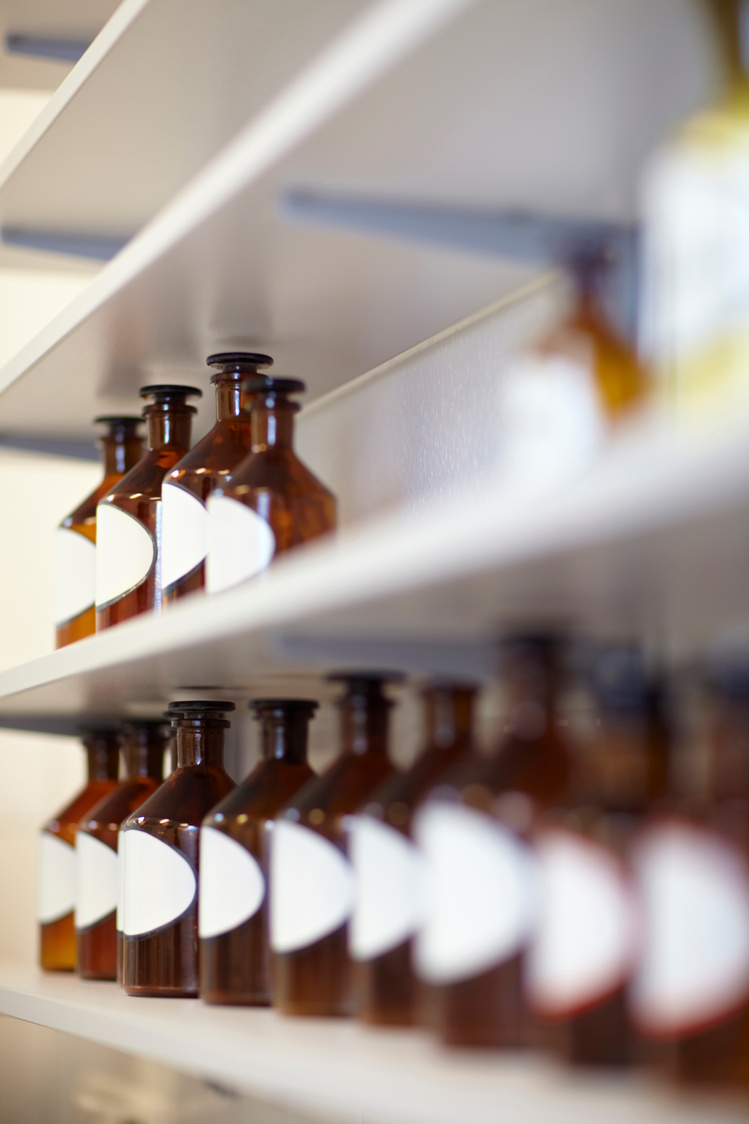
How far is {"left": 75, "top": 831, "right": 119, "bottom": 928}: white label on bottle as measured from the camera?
1.49m

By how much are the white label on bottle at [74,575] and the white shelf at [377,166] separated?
191 mm

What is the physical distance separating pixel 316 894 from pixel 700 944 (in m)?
0.43

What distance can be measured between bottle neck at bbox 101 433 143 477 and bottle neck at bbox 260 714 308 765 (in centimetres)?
46

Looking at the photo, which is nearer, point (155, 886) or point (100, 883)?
point (155, 886)

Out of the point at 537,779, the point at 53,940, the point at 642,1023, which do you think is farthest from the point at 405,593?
the point at 53,940

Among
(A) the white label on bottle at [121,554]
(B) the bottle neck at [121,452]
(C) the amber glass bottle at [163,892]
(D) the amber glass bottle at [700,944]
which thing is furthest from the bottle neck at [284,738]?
(D) the amber glass bottle at [700,944]

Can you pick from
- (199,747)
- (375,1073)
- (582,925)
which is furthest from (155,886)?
(582,925)

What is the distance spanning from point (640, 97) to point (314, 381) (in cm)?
72

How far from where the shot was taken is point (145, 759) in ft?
5.30

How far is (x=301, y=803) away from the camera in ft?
3.45

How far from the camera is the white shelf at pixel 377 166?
796mm

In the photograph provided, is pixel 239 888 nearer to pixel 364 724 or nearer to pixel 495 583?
pixel 364 724

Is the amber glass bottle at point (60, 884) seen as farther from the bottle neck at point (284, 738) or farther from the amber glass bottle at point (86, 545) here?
the bottle neck at point (284, 738)

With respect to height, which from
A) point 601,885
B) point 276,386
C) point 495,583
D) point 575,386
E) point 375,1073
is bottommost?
point 375,1073
